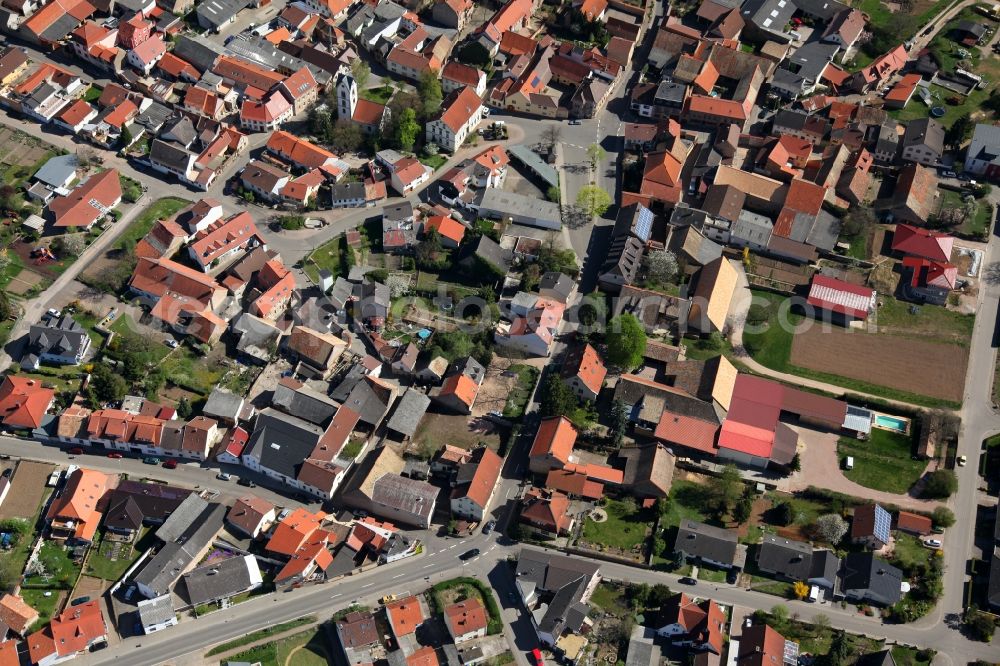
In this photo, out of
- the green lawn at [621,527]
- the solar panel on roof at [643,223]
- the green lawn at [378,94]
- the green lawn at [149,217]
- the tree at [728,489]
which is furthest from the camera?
the green lawn at [378,94]

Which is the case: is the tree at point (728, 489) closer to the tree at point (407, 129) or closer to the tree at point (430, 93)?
the tree at point (407, 129)

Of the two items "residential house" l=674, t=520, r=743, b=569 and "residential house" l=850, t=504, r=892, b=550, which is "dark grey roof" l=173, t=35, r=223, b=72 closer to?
"residential house" l=674, t=520, r=743, b=569

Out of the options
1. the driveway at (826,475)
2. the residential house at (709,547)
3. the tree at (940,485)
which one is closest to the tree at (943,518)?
the driveway at (826,475)

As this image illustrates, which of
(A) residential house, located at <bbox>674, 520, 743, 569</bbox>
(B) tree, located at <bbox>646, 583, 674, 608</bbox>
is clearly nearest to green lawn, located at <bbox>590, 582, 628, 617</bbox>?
(B) tree, located at <bbox>646, 583, 674, 608</bbox>

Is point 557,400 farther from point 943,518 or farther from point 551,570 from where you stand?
point 943,518

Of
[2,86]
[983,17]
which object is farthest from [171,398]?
[983,17]

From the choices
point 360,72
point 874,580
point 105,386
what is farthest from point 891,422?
point 360,72
